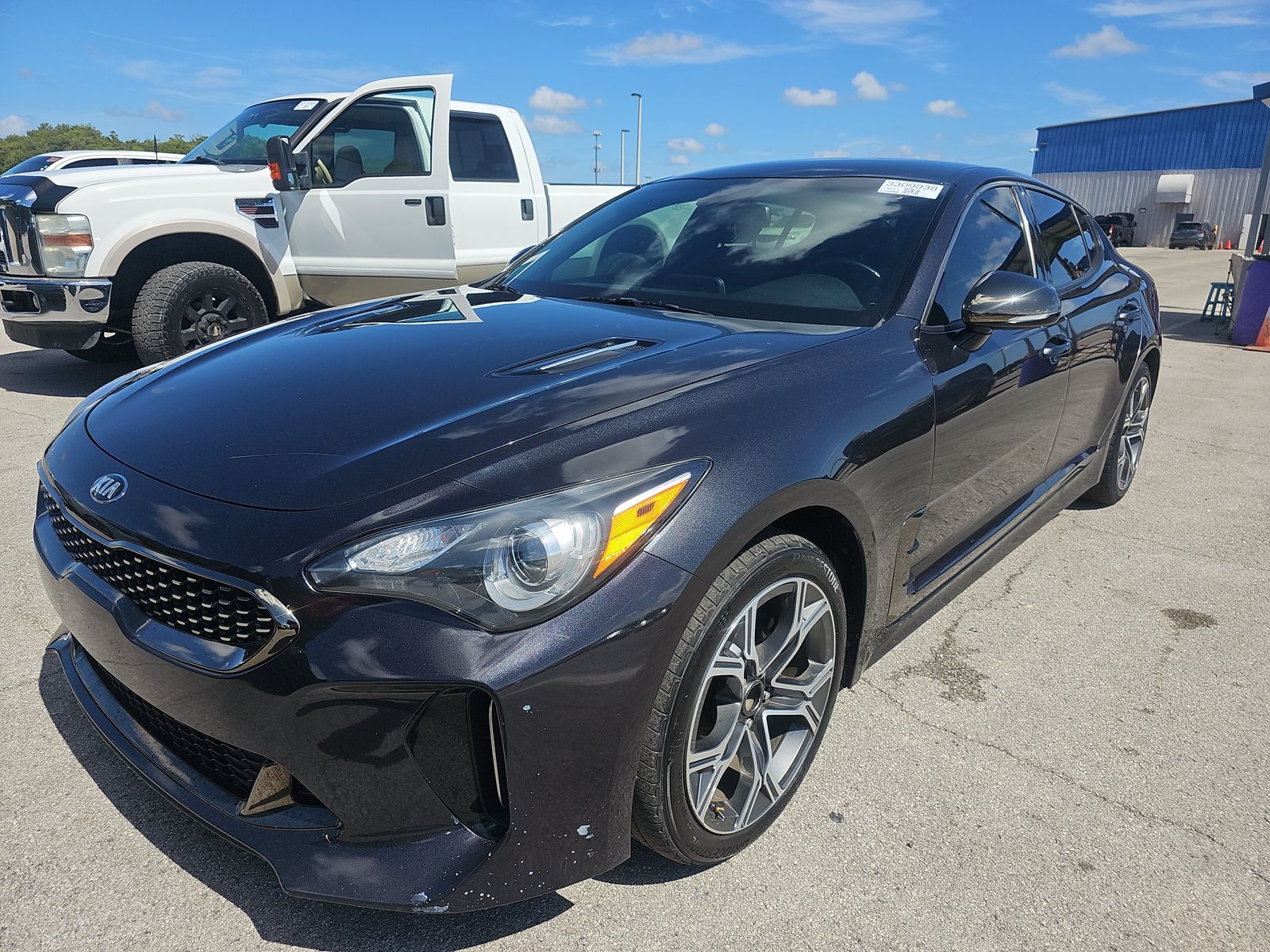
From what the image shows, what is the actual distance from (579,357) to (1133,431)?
3.59 m

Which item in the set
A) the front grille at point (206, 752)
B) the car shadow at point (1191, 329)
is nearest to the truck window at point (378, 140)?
the front grille at point (206, 752)

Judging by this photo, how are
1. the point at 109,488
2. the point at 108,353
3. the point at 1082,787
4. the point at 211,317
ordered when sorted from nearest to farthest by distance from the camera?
the point at 109,488 < the point at 1082,787 < the point at 211,317 < the point at 108,353

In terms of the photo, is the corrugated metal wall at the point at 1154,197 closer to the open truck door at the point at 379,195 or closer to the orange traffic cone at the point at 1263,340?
the orange traffic cone at the point at 1263,340

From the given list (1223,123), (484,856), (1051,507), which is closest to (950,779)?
(484,856)

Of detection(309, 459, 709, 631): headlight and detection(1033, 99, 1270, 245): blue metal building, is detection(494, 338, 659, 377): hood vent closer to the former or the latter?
detection(309, 459, 709, 631): headlight

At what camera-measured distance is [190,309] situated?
617 centimetres

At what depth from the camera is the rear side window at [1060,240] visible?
3.46 metres

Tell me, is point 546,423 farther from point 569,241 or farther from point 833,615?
point 569,241

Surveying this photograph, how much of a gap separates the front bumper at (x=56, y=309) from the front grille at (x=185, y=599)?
483 cm

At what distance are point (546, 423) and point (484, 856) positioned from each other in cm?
82

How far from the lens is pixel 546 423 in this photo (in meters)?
1.76

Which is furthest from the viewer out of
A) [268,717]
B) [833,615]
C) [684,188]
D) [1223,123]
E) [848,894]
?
[1223,123]

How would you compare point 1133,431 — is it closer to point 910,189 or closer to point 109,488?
point 910,189

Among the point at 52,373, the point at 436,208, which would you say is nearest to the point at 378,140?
the point at 436,208
